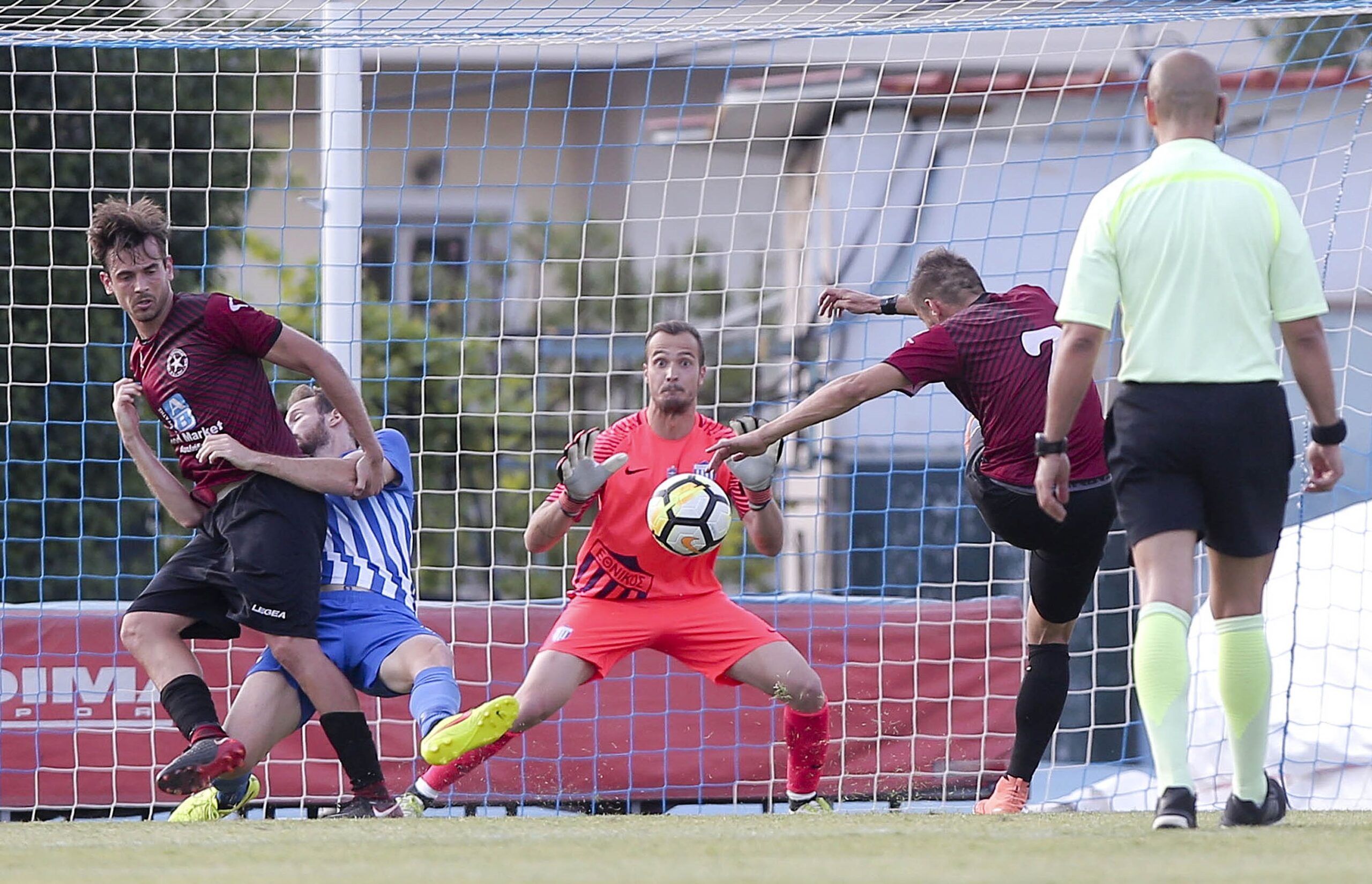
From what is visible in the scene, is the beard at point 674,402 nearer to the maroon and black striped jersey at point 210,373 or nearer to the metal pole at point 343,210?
the maroon and black striped jersey at point 210,373

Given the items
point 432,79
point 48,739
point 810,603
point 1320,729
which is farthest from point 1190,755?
point 432,79

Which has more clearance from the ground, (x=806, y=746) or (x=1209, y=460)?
(x=1209, y=460)

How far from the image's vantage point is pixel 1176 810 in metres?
3.71

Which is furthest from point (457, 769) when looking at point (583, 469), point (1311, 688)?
point (1311, 688)

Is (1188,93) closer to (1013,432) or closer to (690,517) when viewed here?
(1013,432)

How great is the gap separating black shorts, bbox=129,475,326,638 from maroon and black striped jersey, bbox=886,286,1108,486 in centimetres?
203

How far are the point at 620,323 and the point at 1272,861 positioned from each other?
10693 mm

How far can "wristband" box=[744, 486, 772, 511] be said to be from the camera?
578cm

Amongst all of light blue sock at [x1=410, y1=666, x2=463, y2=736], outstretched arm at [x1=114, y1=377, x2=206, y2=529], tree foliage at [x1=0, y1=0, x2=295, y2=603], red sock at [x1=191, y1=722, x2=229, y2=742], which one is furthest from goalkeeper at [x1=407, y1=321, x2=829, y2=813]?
tree foliage at [x1=0, y1=0, x2=295, y2=603]

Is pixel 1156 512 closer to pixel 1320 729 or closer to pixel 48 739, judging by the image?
pixel 1320 729

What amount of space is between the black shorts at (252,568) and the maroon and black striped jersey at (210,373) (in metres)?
0.14

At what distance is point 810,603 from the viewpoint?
287 inches

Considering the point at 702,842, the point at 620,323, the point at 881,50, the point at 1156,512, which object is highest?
the point at 881,50

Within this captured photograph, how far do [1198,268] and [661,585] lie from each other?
2.53 m
